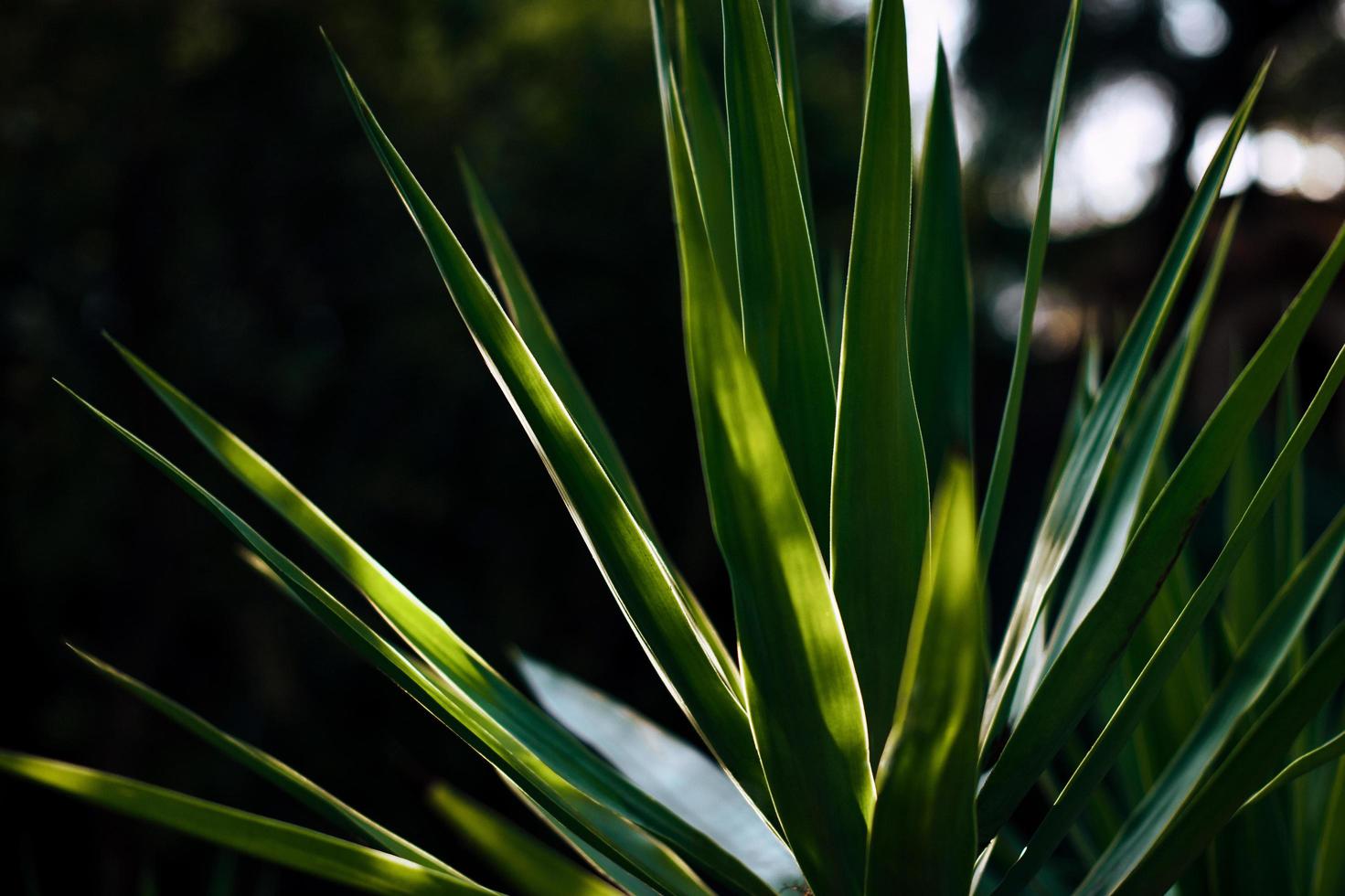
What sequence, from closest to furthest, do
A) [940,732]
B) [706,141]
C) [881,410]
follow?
[940,732], [881,410], [706,141]

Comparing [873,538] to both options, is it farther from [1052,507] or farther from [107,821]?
[107,821]

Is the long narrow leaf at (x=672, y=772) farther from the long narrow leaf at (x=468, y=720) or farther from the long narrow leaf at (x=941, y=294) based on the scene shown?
the long narrow leaf at (x=941, y=294)

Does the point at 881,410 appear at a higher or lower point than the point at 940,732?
higher

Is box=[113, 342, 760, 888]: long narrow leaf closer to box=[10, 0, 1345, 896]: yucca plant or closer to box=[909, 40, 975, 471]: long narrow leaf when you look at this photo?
box=[10, 0, 1345, 896]: yucca plant

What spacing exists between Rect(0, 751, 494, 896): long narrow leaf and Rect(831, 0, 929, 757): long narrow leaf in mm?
290

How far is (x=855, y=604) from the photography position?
580 mm

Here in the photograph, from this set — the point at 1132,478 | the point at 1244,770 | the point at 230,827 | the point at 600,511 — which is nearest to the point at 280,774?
the point at 230,827

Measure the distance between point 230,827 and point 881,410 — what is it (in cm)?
39

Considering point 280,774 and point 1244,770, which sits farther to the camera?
point 280,774

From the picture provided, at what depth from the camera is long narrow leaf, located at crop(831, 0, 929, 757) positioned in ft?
1.79

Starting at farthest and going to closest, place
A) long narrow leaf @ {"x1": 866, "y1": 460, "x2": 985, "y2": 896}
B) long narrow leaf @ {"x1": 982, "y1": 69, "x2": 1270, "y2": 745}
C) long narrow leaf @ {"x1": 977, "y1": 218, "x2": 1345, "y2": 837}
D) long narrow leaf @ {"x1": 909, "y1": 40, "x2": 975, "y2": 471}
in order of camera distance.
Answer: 1. long narrow leaf @ {"x1": 909, "y1": 40, "x2": 975, "y2": 471}
2. long narrow leaf @ {"x1": 982, "y1": 69, "x2": 1270, "y2": 745}
3. long narrow leaf @ {"x1": 977, "y1": 218, "x2": 1345, "y2": 837}
4. long narrow leaf @ {"x1": 866, "y1": 460, "x2": 985, "y2": 896}

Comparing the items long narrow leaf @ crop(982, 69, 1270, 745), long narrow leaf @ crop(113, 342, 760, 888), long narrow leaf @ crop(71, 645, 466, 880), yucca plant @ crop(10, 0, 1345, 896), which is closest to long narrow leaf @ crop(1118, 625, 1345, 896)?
yucca plant @ crop(10, 0, 1345, 896)

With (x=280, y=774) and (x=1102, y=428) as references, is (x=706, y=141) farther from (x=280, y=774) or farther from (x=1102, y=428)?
(x=280, y=774)

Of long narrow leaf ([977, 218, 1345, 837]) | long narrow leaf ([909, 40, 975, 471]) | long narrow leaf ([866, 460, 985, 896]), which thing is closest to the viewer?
long narrow leaf ([866, 460, 985, 896])
